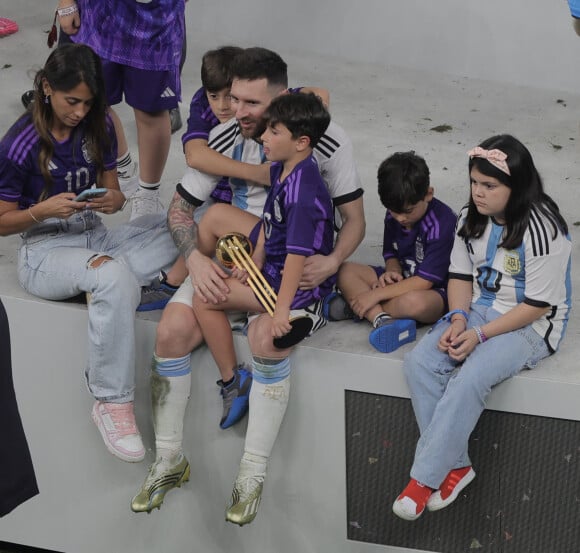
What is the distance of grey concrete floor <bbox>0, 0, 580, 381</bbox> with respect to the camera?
14.3 feet

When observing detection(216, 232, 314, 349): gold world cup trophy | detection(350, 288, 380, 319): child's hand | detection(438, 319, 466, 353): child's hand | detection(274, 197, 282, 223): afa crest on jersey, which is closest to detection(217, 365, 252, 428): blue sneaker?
detection(216, 232, 314, 349): gold world cup trophy

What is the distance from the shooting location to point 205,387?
3.59 m

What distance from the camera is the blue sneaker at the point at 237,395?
3488 mm

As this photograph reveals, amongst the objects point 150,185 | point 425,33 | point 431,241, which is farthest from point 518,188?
point 425,33

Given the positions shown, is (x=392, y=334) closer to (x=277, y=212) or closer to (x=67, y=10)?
(x=277, y=212)

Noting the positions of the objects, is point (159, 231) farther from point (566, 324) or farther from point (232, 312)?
point (566, 324)

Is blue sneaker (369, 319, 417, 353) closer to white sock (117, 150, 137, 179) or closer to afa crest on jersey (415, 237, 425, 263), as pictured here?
afa crest on jersey (415, 237, 425, 263)

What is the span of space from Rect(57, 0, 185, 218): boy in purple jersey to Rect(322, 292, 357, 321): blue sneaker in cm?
76

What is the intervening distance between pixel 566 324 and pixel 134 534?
55.7 inches

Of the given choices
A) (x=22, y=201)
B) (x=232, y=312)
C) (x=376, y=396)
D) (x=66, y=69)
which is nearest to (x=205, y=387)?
(x=232, y=312)

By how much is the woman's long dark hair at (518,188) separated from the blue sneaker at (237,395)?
75 centimetres

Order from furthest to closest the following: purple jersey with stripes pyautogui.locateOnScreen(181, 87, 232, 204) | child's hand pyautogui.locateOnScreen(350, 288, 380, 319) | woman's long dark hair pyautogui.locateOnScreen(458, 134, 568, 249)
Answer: purple jersey with stripes pyautogui.locateOnScreen(181, 87, 232, 204) < child's hand pyautogui.locateOnScreen(350, 288, 380, 319) < woman's long dark hair pyautogui.locateOnScreen(458, 134, 568, 249)

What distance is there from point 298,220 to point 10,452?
960 millimetres

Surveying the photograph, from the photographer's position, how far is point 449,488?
3283mm
